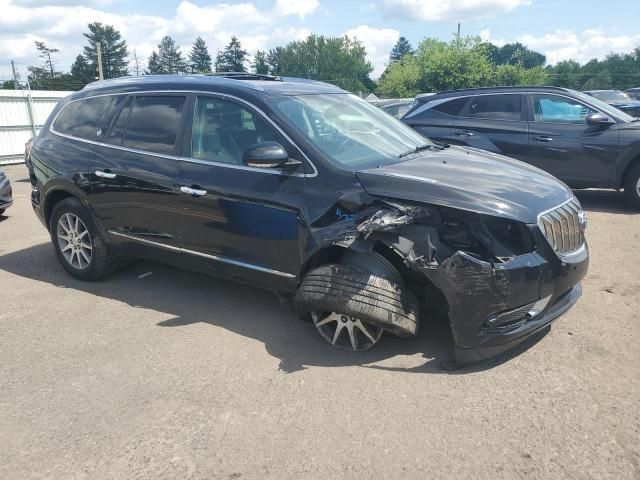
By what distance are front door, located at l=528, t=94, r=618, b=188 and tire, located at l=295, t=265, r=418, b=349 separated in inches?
220

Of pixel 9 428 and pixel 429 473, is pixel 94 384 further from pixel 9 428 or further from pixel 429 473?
pixel 429 473

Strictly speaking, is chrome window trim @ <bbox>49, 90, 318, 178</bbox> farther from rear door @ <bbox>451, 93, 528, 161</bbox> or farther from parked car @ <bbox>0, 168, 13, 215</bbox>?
rear door @ <bbox>451, 93, 528, 161</bbox>

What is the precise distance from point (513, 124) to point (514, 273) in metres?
5.88

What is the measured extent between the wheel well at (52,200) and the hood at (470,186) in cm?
333

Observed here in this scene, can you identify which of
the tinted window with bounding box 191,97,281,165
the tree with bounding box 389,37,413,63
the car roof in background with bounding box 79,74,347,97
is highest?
the tree with bounding box 389,37,413,63

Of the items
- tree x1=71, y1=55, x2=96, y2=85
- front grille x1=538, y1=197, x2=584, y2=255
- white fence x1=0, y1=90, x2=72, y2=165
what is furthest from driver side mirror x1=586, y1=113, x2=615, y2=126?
tree x1=71, y1=55, x2=96, y2=85

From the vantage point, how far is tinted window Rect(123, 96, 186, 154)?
454 cm

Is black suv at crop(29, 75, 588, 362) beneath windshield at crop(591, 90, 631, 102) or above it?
beneath

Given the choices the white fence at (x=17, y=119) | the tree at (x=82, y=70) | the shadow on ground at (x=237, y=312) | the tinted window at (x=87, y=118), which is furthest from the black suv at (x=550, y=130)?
the tree at (x=82, y=70)

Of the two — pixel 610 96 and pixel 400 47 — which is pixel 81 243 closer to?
pixel 610 96

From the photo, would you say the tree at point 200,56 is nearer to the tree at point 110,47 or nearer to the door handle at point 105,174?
the tree at point 110,47

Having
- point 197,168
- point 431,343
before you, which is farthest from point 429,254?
point 197,168

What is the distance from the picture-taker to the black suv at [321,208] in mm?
3359

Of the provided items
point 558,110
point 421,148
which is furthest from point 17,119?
point 421,148
